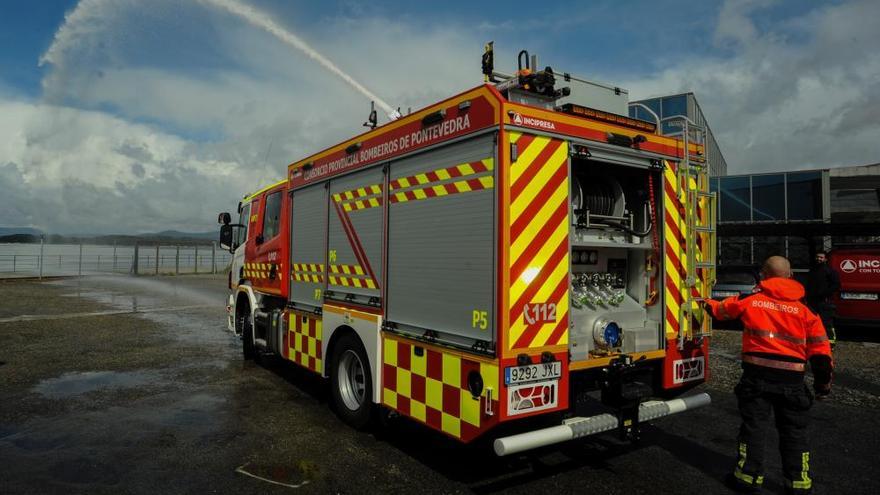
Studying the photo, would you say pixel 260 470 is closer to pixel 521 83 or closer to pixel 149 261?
pixel 521 83

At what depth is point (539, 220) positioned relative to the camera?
3602mm

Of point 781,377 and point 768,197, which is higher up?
point 768,197

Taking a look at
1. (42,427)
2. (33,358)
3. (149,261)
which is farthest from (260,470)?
(149,261)

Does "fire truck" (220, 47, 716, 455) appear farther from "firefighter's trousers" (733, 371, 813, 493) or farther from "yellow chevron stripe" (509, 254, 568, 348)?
"firefighter's trousers" (733, 371, 813, 493)

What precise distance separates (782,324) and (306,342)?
437cm

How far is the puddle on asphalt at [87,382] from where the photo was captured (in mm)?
6355

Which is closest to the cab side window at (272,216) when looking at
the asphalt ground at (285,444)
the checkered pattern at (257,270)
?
the checkered pattern at (257,270)

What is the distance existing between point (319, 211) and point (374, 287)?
1.51m

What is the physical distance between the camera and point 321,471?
13.3 ft

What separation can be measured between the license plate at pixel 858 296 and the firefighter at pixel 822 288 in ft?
4.27

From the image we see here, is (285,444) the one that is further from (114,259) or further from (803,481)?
(114,259)

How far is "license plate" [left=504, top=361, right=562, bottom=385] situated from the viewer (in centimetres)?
336

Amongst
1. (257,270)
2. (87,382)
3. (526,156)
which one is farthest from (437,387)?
(87,382)

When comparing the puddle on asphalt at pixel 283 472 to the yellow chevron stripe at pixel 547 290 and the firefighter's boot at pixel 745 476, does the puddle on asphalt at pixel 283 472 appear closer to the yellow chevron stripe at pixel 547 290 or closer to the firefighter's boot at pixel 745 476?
the yellow chevron stripe at pixel 547 290
